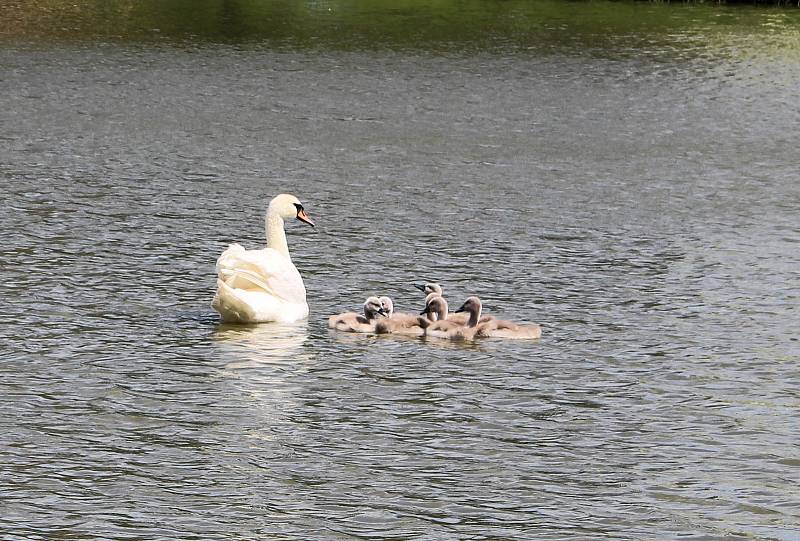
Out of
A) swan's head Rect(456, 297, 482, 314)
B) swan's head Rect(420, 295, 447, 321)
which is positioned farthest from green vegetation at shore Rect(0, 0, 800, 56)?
swan's head Rect(456, 297, 482, 314)

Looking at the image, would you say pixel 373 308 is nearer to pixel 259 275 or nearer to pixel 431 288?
pixel 431 288

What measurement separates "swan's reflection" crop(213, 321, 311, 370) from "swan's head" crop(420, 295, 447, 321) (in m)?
1.28

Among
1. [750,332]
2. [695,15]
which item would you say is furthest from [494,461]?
[695,15]

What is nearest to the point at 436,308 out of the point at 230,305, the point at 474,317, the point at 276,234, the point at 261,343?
the point at 474,317

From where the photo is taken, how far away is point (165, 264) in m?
18.0

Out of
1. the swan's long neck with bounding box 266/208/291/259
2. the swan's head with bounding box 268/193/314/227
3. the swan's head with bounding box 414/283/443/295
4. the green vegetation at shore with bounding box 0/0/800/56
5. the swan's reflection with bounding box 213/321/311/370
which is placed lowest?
the swan's reflection with bounding box 213/321/311/370

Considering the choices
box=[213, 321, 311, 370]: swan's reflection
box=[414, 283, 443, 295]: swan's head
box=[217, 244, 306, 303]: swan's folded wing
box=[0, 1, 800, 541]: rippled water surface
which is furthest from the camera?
box=[414, 283, 443, 295]: swan's head

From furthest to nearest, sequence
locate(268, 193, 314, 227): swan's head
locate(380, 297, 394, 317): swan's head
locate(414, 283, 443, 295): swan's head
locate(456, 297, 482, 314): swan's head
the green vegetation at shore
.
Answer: the green vegetation at shore → locate(268, 193, 314, 227): swan's head → locate(414, 283, 443, 295): swan's head → locate(380, 297, 394, 317): swan's head → locate(456, 297, 482, 314): swan's head

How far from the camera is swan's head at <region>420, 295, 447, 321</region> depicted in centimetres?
1527

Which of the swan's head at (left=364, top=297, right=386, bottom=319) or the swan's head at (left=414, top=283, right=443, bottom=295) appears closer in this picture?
the swan's head at (left=364, top=297, right=386, bottom=319)

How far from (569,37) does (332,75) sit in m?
12.2

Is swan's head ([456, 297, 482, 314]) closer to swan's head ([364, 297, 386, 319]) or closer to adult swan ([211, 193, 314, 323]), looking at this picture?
swan's head ([364, 297, 386, 319])

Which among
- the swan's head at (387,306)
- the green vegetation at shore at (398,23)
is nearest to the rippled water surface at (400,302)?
the swan's head at (387,306)

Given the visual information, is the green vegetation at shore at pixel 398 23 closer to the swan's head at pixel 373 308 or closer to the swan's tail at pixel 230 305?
the swan's tail at pixel 230 305
